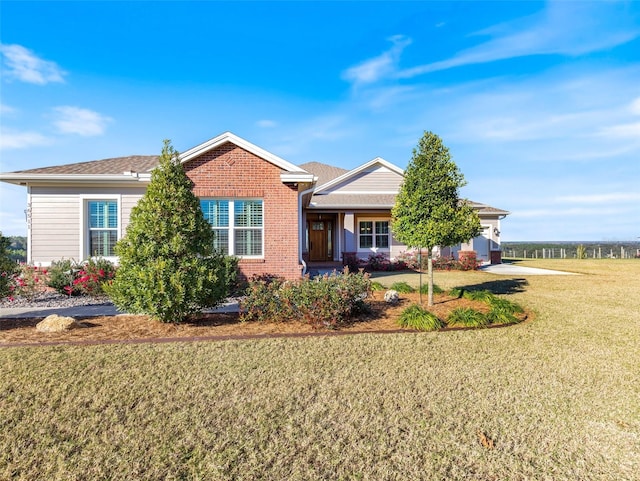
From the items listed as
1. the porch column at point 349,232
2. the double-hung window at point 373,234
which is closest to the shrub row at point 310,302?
the porch column at point 349,232

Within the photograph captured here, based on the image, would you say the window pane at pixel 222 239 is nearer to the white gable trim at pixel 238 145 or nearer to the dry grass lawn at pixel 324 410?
the white gable trim at pixel 238 145

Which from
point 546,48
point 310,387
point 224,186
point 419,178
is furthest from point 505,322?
point 546,48

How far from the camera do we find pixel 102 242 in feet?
39.4

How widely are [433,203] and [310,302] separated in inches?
157

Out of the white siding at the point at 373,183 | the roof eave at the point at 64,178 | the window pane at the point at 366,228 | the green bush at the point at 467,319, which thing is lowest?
the green bush at the point at 467,319

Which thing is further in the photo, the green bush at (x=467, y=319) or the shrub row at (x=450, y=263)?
the shrub row at (x=450, y=263)

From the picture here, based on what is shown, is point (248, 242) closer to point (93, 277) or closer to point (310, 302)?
point (310, 302)

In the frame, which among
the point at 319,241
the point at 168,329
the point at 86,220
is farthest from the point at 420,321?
the point at 319,241

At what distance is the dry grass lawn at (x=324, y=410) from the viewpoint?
9.19ft

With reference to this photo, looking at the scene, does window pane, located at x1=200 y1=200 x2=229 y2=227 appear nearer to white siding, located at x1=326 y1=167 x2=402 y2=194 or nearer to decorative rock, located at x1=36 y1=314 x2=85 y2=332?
decorative rock, located at x1=36 y1=314 x2=85 y2=332

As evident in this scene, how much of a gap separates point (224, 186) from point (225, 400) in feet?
26.2

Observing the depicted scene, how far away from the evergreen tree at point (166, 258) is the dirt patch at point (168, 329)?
15.8 inches

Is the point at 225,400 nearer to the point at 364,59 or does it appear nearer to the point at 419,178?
the point at 419,178

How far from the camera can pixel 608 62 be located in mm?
12578
